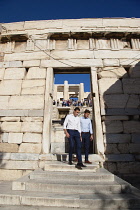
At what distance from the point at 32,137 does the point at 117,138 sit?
3.31 metres

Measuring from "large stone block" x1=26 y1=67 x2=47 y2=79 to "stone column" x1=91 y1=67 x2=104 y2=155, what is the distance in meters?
2.29

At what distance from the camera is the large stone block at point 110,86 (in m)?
5.75

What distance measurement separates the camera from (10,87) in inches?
235

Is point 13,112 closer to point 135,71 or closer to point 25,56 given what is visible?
point 25,56

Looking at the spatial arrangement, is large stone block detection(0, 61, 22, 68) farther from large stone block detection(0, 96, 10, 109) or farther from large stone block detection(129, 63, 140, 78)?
large stone block detection(129, 63, 140, 78)

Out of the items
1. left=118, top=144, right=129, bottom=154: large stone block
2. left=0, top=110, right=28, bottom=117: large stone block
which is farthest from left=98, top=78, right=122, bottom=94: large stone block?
left=0, top=110, right=28, bottom=117: large stone block

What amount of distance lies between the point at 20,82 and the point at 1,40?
300cm

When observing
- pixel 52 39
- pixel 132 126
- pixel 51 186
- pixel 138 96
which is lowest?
pixel 51 186

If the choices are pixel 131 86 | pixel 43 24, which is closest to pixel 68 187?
pixel 131 86

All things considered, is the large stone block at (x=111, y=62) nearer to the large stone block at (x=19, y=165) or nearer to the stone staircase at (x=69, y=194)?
the stone staircase at (x=69, y=194)

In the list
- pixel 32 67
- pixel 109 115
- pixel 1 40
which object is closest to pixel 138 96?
pixel 109 115

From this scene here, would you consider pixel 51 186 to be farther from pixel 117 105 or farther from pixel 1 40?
pixel 1 40

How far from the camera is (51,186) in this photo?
2.56 metres

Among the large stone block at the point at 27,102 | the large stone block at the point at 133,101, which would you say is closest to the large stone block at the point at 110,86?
the large stone block at the point at 133,101
